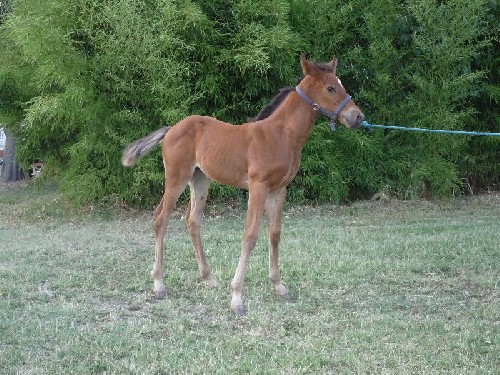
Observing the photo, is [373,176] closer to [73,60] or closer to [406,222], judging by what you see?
[406,222]

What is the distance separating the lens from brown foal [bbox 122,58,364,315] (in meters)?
4.67

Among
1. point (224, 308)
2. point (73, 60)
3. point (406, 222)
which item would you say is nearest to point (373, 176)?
point (406, 222)

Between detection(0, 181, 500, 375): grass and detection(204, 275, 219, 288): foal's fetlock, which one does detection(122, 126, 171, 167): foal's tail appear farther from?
detection(204, 275, 219, 288): foal's fetlock

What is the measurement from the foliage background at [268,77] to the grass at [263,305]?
70.8 inches

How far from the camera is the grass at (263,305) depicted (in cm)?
353

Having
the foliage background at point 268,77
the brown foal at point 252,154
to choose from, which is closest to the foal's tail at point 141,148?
the brown foal at point 252,154

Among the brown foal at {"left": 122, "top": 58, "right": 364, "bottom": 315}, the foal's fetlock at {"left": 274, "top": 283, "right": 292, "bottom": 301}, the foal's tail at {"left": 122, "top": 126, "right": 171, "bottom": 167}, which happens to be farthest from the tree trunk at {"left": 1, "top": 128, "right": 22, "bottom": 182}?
the foal's fetlock at {"left": 274, "top": 283, "right": 292, "bottom": 301}

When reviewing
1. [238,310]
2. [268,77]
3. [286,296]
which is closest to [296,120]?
[286,296]

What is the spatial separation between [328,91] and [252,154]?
669mm

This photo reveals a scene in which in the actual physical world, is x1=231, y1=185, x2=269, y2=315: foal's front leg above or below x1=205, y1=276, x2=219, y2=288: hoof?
above

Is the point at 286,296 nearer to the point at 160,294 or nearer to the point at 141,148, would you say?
the point at 160,294

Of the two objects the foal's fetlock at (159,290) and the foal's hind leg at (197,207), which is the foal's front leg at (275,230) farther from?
the foal's fetlock at (159,290)

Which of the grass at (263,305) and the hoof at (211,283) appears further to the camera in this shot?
the hoof at (211,283)

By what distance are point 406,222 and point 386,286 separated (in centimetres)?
369
